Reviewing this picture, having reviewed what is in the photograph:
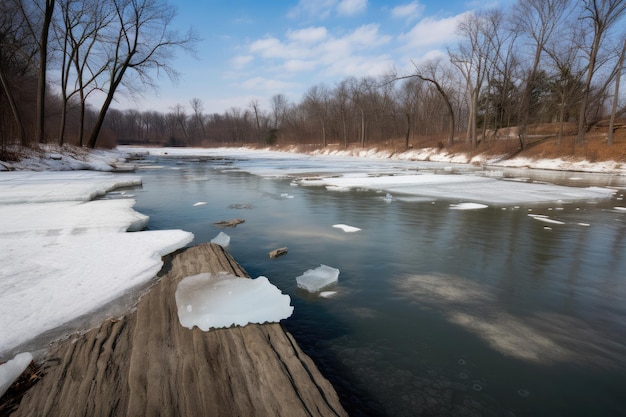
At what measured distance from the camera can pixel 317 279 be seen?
3.01 meters

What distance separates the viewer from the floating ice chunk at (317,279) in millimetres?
2955

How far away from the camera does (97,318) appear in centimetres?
209

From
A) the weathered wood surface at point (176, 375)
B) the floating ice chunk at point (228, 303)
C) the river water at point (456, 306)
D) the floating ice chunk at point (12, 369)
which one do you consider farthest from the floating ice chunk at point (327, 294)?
the floating ice chunk at point (12, 369)

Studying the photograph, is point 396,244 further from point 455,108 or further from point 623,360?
point 455,108

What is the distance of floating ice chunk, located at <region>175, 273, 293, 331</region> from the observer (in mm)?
1992

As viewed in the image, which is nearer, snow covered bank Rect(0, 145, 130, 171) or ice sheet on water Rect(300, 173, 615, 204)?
ice sheet on water Rect(300, 173, 615, 204)

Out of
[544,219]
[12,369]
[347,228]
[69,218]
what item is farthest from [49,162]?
[544,219]

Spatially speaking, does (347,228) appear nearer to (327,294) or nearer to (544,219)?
(327,294)

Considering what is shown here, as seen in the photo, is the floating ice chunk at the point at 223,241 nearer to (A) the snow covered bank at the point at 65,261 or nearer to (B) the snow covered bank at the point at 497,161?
(A) the snow covered bank at the point at 65,261

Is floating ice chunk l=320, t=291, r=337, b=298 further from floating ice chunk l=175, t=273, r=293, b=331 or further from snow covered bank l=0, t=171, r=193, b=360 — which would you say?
snow covered bank l=0, t=171, r=193, b=360

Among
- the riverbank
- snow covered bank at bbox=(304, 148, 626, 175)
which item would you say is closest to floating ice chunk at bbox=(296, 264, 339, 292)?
the riverbank

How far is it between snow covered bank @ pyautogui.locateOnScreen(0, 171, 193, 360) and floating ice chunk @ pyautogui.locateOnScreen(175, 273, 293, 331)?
2.04 ft

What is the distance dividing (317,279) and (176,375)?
1628 mm

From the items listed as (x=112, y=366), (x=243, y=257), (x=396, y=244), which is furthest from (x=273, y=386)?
(x=396, y=244)
